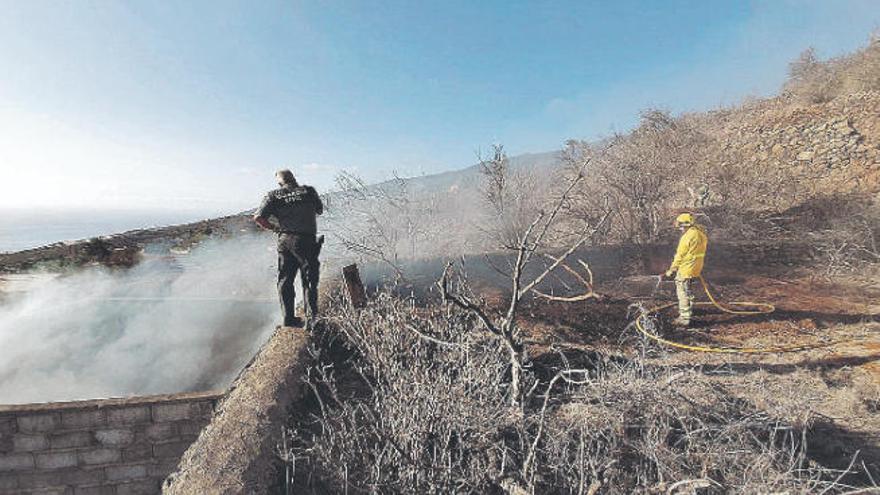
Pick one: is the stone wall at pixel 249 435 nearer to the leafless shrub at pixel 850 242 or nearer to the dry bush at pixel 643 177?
the leafless shrub at pixel 850 242

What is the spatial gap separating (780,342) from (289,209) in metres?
5.95

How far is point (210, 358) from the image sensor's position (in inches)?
203

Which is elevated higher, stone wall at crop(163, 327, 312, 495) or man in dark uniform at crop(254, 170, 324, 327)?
man in dark uniform at crop(254, 170, 324, 327)

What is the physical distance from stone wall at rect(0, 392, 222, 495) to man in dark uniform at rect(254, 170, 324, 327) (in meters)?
1.23

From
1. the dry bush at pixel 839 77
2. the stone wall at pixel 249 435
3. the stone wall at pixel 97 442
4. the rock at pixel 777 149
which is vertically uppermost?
the dry bush at pixel 839 77

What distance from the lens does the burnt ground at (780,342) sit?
358 centimetres

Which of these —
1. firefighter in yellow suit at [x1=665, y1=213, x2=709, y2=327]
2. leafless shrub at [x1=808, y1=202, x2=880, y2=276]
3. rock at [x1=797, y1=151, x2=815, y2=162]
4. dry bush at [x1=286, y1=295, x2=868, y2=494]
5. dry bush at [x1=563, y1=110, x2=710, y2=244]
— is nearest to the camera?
dry bush at [x1=286, y1=295, x2=868, y2=494]

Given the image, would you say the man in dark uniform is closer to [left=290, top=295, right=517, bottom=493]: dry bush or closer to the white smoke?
the white smoke

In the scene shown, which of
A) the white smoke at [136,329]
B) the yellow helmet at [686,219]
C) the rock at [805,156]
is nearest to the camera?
the white smoke at [136,329]

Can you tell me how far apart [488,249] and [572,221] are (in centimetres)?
267

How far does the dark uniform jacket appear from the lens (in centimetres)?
441

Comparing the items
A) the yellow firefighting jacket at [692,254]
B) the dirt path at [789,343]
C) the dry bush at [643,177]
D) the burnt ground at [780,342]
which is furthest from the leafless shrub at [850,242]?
the yellow firefighting jacket at [692,254]

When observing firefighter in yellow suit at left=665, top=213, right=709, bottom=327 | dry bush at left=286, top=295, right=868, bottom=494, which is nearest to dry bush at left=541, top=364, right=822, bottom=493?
dry bush at left=286, top=295, right=868, bottom=494

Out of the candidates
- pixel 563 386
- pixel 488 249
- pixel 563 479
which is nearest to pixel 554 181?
pixel 488 249
